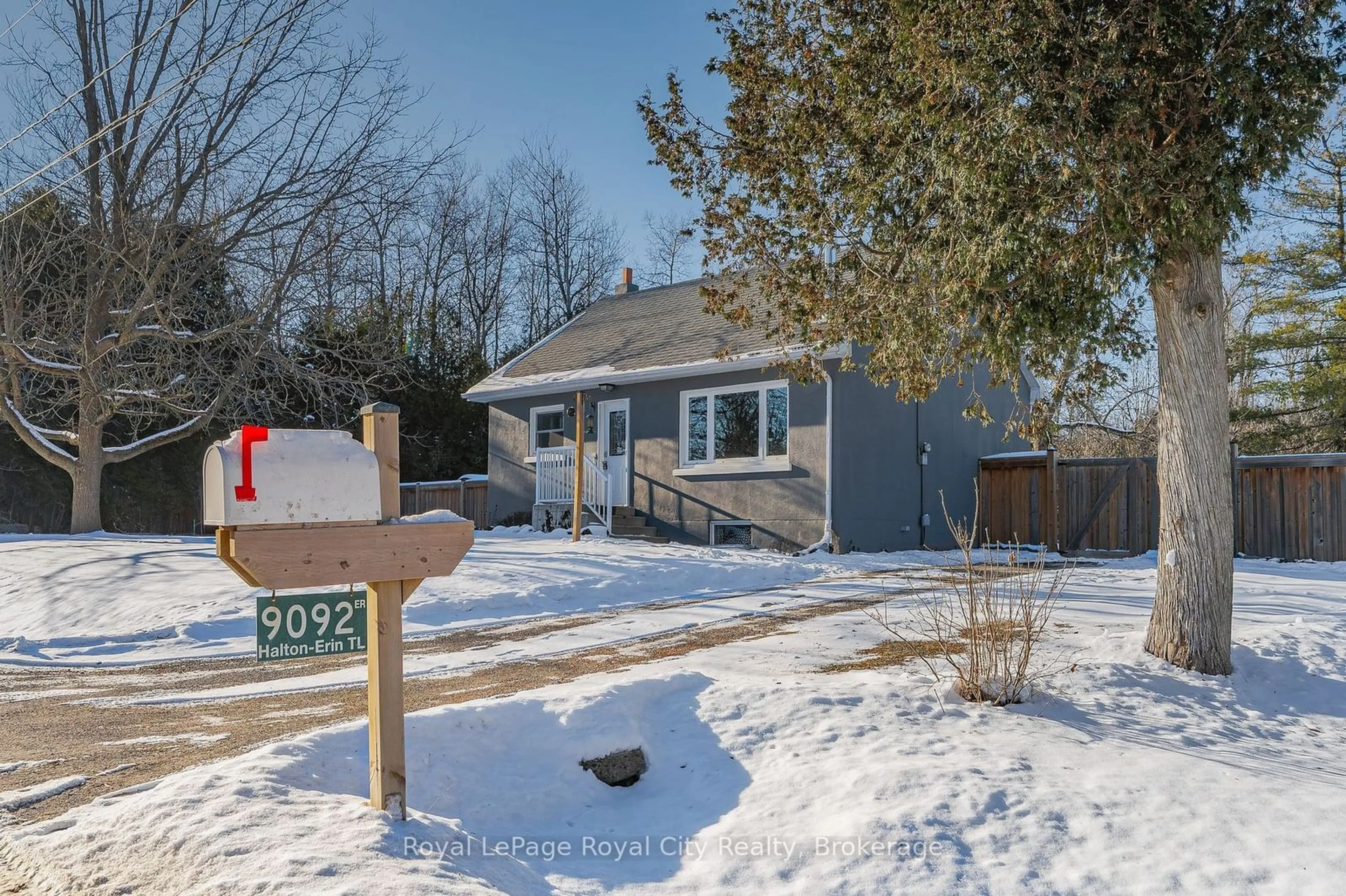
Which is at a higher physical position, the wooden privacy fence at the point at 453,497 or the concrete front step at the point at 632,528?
the wooden privacy fence at the point at 453,497

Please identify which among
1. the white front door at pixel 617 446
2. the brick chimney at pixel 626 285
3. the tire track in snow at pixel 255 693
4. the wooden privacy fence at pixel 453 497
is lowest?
the tire track in snow at pixel 255 693

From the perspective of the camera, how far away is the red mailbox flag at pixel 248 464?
3.33m

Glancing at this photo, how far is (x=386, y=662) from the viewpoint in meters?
3.64

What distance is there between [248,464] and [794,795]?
276cm

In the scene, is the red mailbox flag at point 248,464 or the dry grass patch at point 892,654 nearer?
the red mailbox flag at point 248,464

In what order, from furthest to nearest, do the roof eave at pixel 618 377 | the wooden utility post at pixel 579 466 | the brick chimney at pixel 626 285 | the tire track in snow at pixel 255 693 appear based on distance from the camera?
the brick chimney at pixel 626 285 → the roof eave at pixel 618 377 → the wooden utility post at pixel 579 466 → the tire track in snow at pixel 255 693

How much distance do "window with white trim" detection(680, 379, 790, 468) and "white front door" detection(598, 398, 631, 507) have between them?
136 cm

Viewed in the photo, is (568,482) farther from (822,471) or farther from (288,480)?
(288,480)

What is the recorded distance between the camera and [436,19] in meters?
A: 13.0

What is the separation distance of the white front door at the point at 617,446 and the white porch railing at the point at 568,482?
0.23 meters

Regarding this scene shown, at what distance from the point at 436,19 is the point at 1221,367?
11243mm

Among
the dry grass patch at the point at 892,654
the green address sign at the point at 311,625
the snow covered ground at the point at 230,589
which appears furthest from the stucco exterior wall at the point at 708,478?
the green address sign at the point at 311,625

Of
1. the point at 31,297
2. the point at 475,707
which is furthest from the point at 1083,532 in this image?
the point at 31,297

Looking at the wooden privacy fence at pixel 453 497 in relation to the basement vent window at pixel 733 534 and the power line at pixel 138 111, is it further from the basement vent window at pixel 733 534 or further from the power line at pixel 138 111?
the power line at pixel 138 111
